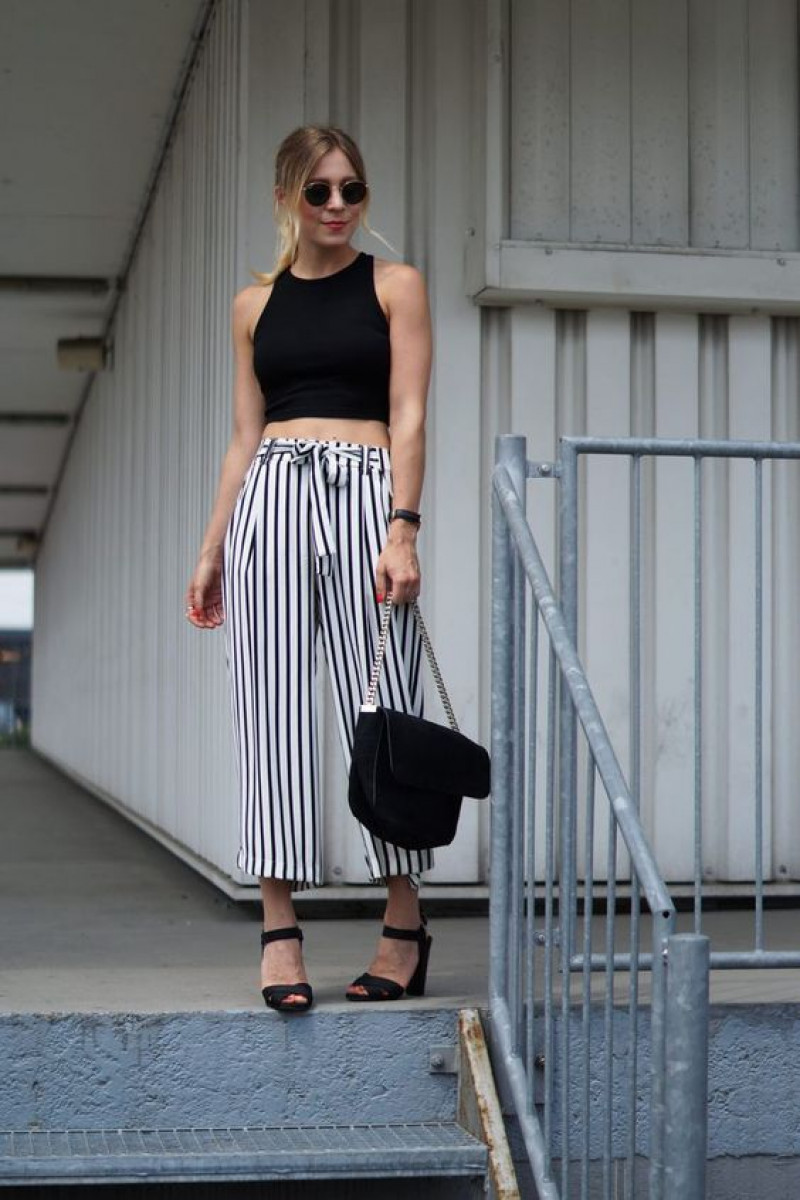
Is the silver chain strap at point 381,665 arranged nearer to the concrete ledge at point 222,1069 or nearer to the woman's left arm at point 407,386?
the woman's left arm at point 407,386

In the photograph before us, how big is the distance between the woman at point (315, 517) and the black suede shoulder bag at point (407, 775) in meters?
0.18

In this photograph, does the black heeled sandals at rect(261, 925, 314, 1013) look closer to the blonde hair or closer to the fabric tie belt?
the fabric tie belt

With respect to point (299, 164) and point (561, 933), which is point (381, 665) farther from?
point (299, 164)

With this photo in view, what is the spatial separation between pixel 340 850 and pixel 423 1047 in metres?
1.36

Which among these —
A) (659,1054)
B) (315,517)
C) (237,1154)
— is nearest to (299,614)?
(315,517)

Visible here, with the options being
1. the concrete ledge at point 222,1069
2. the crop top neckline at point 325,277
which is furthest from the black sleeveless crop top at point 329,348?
the concrete ledge at point 222,1069

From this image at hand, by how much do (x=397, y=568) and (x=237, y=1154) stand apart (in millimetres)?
965

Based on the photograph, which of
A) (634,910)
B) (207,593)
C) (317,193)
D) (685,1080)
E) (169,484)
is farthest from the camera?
(169,484)

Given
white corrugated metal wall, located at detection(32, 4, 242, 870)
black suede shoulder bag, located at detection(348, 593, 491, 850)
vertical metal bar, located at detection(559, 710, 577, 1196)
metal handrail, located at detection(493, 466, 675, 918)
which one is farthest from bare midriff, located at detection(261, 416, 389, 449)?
white corrugated metal wall, located at detection(32, 4, 242, 870)

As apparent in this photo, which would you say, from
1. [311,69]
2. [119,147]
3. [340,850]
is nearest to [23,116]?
[119,147]

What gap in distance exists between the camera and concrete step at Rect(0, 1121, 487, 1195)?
2.89 m

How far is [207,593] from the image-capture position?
133 inches

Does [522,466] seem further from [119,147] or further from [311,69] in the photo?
[119,147]

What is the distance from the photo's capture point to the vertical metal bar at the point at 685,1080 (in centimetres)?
226
